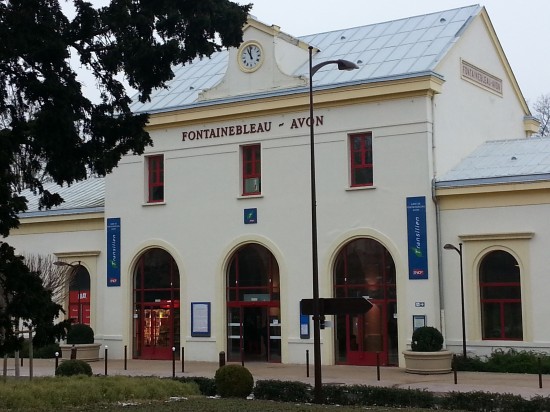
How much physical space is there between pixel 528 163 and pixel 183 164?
1323cm

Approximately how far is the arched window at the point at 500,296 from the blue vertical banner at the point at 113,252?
49.2 ft

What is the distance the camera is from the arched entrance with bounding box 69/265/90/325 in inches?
1564

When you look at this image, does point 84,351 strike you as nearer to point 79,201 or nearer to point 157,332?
point 157,332

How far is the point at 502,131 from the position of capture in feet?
126

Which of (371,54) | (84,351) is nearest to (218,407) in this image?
(84,351)

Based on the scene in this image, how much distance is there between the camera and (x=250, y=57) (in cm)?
3569

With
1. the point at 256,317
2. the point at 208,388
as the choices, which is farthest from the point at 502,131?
the point at 208,388

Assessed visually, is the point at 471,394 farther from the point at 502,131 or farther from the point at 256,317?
the point at 502,131

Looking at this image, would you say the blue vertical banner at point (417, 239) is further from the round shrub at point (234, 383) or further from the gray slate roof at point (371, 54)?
the round shrub at point (234, 383)

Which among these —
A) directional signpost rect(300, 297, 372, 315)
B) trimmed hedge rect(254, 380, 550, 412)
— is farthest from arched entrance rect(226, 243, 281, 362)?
directional signpost rect(300, 297, 372, 315)

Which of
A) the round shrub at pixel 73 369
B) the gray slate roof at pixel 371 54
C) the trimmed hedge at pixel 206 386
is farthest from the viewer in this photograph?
the gray slate roof at pixel 371 54

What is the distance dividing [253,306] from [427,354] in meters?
8.09

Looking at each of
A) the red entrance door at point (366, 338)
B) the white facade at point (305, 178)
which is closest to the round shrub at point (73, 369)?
the white facade at point (305, 178)

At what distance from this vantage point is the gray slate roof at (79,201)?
3994 cm
